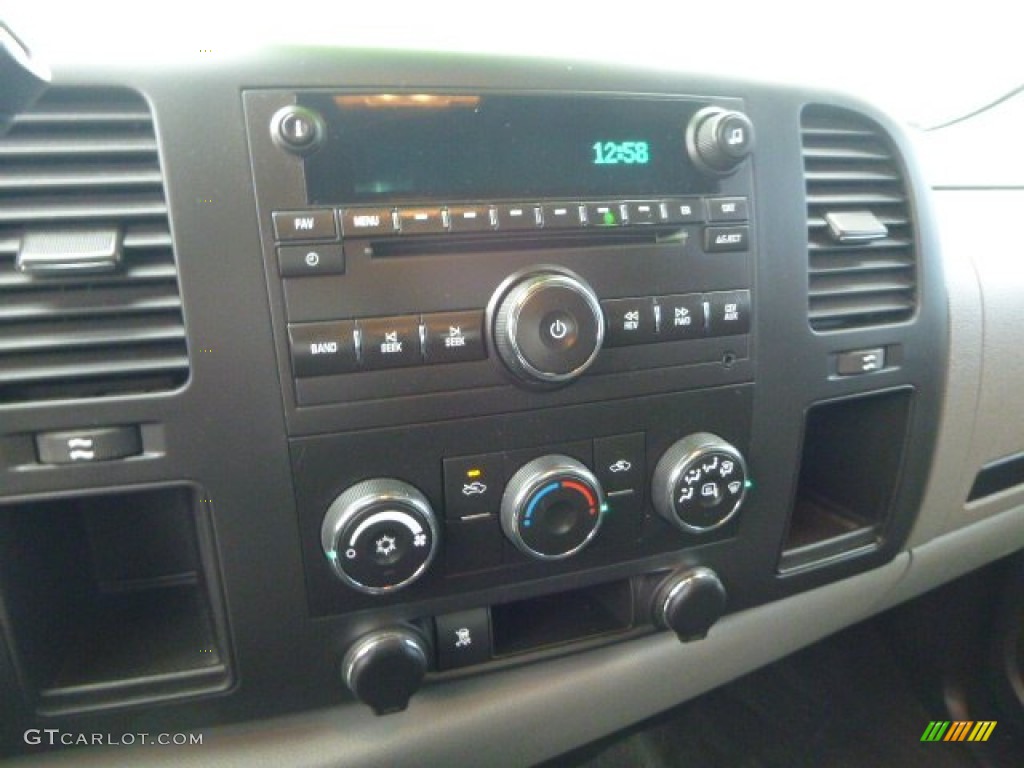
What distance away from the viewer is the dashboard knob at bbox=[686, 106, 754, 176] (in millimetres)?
602

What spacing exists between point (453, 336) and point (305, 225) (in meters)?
0.13

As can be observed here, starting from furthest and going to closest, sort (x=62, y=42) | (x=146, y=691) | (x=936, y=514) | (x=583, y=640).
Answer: (x=936, y=514), (x=583, y=640), (x=146, y=691), (x=62, y=42)

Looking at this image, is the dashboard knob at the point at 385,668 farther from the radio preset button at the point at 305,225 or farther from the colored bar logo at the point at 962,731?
the colored bar logo at the point at 962,731

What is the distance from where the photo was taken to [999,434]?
94 centimetres

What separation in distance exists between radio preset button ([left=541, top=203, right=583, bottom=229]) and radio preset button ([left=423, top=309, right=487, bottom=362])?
0.09 meters

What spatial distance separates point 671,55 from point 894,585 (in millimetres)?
719

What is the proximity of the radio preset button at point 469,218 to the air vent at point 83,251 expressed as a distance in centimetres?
20

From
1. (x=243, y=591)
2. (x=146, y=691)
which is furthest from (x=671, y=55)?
(x=146, y=691)

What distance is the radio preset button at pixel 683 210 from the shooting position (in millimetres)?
607

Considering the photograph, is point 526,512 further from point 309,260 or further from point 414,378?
point 309,260

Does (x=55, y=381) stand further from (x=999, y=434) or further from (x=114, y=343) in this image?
(x=999, y=434)

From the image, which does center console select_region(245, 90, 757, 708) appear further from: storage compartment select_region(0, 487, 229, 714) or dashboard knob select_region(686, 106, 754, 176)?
storage compartment select_region(0, 487, 229, 714)

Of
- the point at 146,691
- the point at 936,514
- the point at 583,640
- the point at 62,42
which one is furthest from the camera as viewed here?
the point at 936,514

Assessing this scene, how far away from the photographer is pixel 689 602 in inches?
26.9
